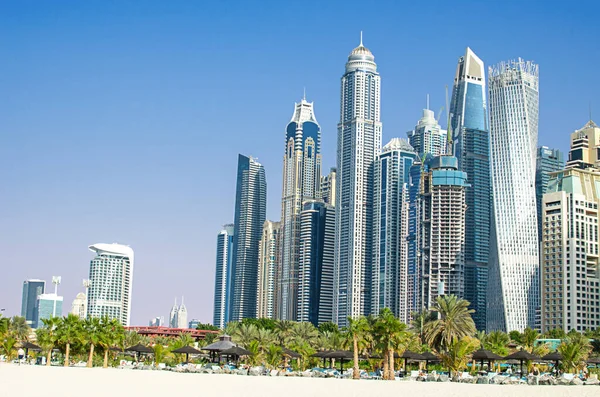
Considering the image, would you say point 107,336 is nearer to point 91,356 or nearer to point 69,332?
point 91,356

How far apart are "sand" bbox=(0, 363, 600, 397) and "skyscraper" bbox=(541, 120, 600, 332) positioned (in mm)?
120584

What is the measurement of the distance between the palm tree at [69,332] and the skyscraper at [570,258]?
389 feet

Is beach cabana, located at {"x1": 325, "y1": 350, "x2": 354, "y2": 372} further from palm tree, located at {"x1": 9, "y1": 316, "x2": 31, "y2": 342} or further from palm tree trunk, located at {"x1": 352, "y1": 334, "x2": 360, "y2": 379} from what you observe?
palm tree, located at {"x1": 9, "y1": 316, "x2": 31, "y2": 342}

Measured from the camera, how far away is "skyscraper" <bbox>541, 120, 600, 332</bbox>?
183 m

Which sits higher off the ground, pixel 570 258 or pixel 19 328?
pixel 570 258

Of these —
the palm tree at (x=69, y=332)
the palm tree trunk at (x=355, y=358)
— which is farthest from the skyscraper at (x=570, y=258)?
the palm tree at (x=69, y=332)

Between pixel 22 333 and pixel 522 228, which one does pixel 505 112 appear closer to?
pixel 522 228

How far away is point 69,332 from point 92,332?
11.0 feet

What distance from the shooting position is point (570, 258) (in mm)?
185000

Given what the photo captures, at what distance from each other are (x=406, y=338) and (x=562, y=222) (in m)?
119

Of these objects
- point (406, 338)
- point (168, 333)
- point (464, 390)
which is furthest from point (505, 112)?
point (464, 390)

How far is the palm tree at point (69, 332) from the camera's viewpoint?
8956 centimetres

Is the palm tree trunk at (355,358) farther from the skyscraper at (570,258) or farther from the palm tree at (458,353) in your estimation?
the skyscraper at (570,258)

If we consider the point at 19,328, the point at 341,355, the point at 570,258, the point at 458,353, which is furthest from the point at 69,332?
the point at 570,258
